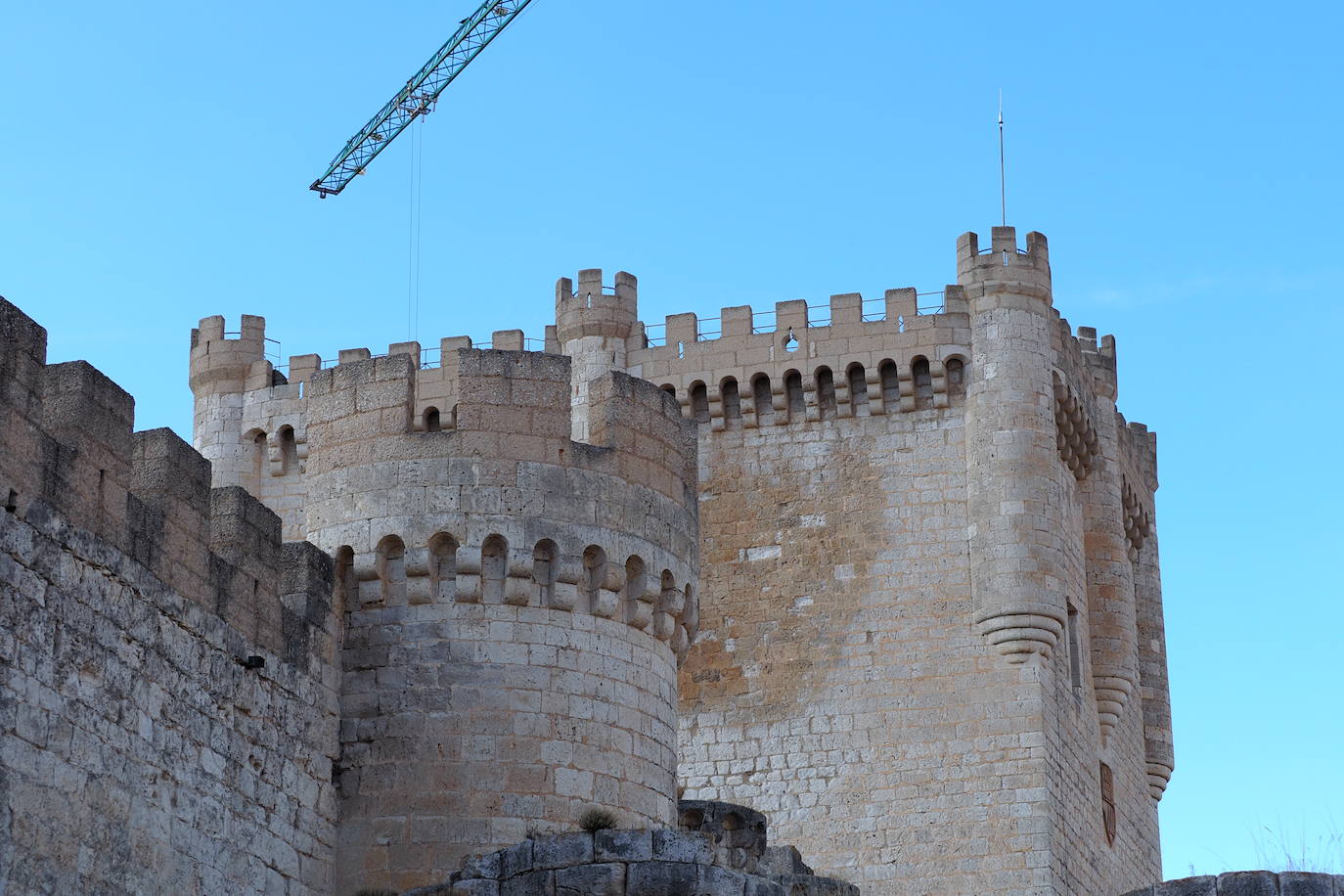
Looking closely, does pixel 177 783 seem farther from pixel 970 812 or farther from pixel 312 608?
pixel 970 812

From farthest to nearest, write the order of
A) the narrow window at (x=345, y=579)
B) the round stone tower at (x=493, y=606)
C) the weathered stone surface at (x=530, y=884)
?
the narrow window at (x=345, y=579) → the round stone tower at (x=493, y=606) → the weathered stone surface at (x=530, y=884)

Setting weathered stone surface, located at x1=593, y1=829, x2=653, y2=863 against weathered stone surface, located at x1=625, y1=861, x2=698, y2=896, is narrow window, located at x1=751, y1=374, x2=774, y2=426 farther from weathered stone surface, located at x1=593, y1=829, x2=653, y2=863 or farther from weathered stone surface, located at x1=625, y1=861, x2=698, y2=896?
weathered stone surface, located at x1=625, y1=861, x2=698, y2=896

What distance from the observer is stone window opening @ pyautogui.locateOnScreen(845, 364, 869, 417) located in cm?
2641

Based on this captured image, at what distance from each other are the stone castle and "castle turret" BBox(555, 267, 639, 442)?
0.12ft

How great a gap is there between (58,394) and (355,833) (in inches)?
138

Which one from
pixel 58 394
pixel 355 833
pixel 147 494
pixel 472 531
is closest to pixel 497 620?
pixel 472 531

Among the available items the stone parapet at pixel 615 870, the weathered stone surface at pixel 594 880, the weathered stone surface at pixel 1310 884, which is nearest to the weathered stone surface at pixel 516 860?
the stone parapet at pixel 615 870

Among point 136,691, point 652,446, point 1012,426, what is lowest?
point 136,691

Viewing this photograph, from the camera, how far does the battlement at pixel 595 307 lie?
27.3 metres

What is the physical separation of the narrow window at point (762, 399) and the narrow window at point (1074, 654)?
3701mm

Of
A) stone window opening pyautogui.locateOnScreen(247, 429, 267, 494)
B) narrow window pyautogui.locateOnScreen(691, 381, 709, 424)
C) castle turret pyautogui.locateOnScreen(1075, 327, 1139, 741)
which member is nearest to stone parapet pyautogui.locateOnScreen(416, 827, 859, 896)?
narrow window pyautogui.locateOnScreen(691, 381, 709, 424)

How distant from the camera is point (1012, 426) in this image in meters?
25.7

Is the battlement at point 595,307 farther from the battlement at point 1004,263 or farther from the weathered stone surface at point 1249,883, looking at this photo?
the weathered stone surface at point 1249,883

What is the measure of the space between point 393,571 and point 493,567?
63cm
